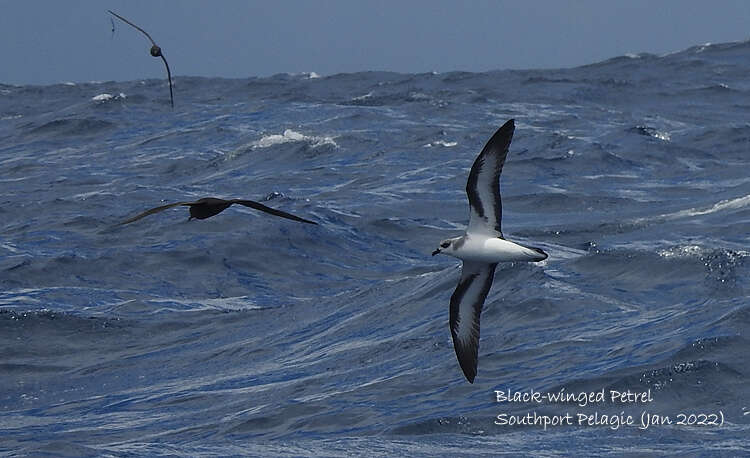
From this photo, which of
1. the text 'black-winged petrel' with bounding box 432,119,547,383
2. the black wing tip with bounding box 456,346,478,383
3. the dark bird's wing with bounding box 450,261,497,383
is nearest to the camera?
the text 'black-winged petrel' with bounding box 432,119,547,383

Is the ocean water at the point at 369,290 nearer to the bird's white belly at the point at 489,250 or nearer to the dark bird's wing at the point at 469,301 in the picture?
the dark bird's wing at the point at 469,301

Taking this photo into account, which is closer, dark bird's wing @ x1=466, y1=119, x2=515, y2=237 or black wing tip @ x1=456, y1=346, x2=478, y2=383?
dark bird's wing @ x1=466, y1=119, x2=515, y2=237

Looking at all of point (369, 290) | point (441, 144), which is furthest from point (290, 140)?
point (369, 290)

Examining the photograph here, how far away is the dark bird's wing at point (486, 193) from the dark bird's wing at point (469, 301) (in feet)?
2.31

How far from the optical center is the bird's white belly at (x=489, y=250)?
38.2ft

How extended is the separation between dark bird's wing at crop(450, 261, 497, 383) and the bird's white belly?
2.06 feet

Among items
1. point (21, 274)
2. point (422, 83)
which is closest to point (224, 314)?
point (21, 274)

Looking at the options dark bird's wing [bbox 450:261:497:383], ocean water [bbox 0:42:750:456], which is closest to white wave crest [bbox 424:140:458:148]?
ocean water [bbox 0:42:750:456]

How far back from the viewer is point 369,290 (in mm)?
21859

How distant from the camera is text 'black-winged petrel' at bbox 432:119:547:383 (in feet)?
38.0

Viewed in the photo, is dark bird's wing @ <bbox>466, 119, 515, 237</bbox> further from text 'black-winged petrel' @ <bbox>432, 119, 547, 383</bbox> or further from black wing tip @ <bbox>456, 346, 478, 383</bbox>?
black wing tip @ <bbox>456, 346, 478, 383</bbox>

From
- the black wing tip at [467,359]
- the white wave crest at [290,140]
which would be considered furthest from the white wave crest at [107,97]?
the black wing tip at [467,359]

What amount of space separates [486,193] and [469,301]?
4.64 feet

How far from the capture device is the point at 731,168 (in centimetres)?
3125
